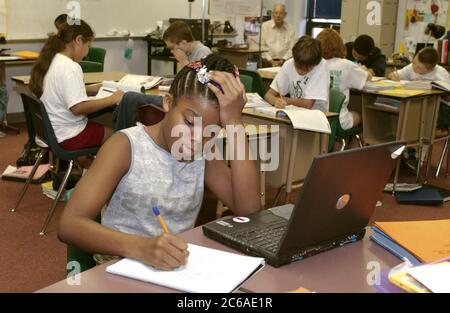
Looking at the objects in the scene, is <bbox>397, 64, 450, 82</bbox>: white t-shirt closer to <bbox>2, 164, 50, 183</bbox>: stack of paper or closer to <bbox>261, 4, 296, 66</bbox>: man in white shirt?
<bbox>261, 4, 296, 66</bbox>: man in white shirt

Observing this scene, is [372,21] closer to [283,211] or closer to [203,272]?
[283,211]

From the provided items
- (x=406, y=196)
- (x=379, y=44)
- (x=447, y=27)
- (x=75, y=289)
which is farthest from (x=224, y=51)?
(x=75, y=289)

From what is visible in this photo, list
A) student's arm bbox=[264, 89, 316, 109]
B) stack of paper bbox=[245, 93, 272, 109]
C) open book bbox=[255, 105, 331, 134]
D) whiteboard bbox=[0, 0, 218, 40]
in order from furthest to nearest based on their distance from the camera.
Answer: whiteboard bbox=[0, 0, 218, 40], student's arm bbox=[264, 89, 316, 109], stack of paper bbox=[245, 93, 272, 109], open book bbox=[255, 105, 331, 134]

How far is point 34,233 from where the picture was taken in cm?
336

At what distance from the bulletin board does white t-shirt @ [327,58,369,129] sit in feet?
10.6

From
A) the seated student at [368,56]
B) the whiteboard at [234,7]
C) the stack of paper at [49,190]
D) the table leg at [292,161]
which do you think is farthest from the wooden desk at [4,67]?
the table leg at [292,161]

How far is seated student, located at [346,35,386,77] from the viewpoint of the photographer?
206 inches

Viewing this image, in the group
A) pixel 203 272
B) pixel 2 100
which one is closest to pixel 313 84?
pixel 203 272

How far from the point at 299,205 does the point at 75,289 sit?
45cm

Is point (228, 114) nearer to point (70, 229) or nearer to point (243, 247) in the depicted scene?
point (243, 247)

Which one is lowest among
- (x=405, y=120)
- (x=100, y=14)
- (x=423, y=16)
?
(x=405, y=120)

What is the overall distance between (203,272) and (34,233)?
2459mm

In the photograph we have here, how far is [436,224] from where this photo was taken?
1.48 metres

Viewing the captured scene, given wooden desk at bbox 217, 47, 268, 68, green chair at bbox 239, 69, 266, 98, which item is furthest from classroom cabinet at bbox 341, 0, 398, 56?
green chair at bbox 239, 69, 266, 98
